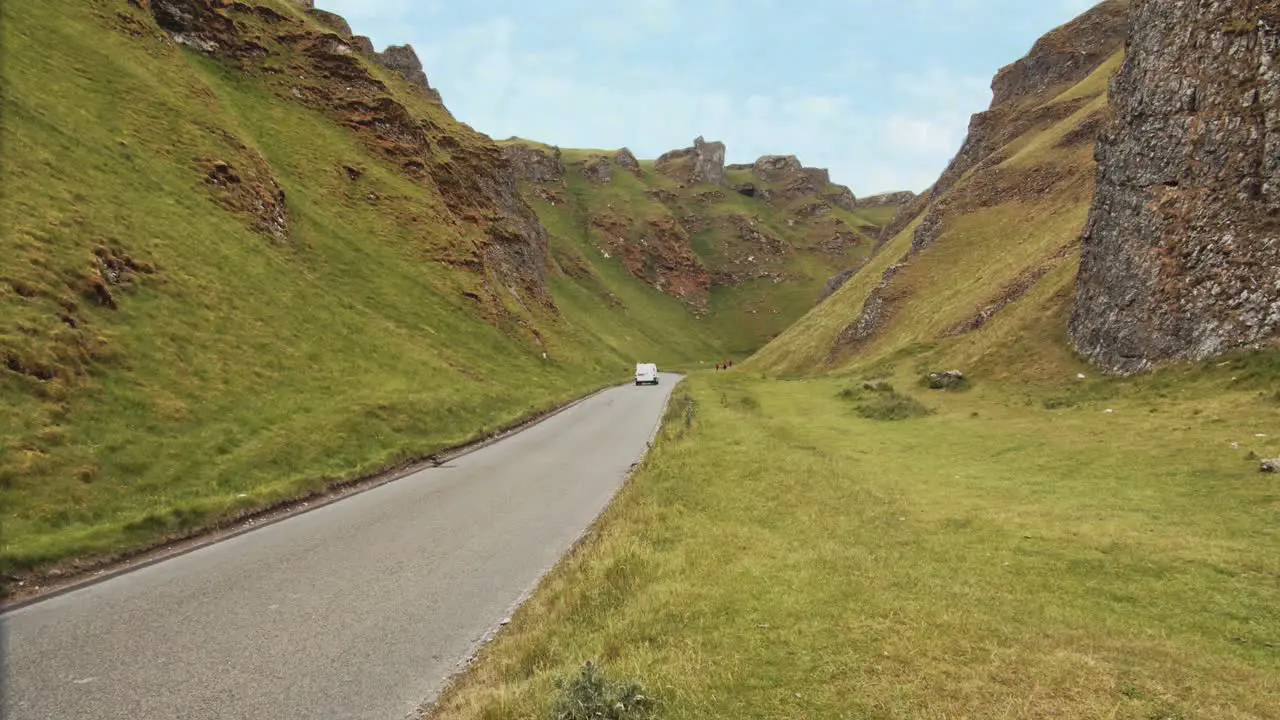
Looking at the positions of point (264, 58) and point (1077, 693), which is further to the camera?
point (264, 58)

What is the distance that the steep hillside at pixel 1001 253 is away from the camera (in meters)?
38.2

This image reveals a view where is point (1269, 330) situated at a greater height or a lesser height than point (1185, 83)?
lesser

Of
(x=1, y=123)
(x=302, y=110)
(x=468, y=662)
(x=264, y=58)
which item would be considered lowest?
→ (x=468, y=662)

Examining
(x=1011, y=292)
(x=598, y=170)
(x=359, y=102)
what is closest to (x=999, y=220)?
(x=1011, y=292)

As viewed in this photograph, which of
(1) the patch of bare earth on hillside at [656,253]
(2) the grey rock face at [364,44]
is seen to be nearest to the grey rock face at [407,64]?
(2) the grey rock face at [364,44]

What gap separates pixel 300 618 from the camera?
9297 millimetres

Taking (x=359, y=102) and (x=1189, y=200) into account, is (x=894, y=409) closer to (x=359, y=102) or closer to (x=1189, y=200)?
(x=1189, y=200)

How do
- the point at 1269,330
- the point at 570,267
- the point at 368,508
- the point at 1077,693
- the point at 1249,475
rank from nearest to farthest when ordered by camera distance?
the point at 1077,693
the point at 1249,475
the point at 368,508
the point at 1269,330
the point at 570,267

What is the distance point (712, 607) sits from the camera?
8453mm

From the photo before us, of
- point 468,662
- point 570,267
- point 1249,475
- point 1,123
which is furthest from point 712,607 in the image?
point 570,267

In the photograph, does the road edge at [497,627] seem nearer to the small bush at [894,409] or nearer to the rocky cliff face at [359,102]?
the small bush at [894,409]

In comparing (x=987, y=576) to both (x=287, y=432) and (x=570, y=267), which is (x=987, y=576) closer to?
(x=287, y=432)

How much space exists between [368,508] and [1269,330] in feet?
100

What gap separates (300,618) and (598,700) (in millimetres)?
5726
